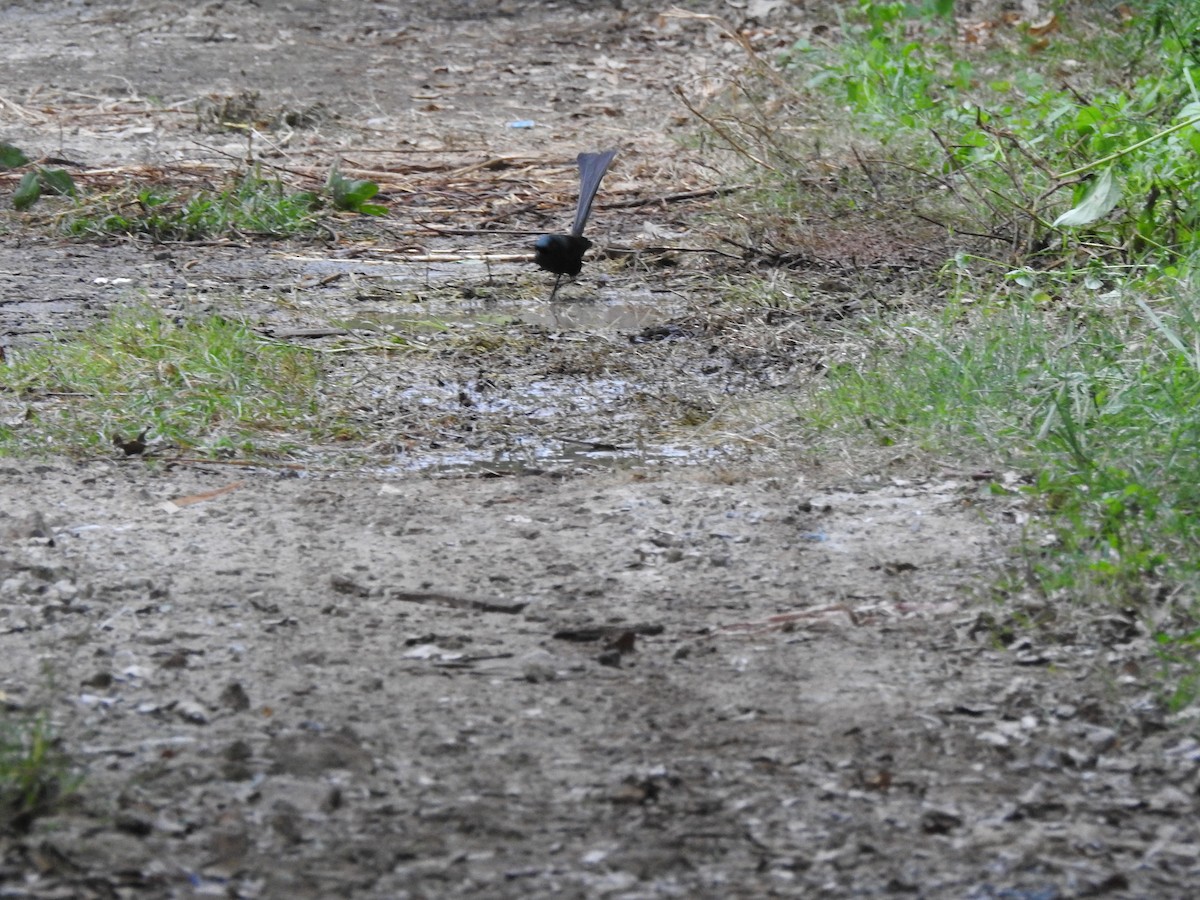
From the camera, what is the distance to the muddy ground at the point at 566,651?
218cm

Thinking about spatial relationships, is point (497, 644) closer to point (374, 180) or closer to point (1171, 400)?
point (1171, 400)

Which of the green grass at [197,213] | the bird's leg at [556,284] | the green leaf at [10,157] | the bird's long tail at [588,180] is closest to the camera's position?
the bird's leg at [556,284]

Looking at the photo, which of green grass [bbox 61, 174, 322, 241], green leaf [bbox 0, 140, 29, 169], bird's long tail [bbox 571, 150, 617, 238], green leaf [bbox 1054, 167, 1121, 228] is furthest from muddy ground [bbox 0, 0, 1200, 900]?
green leaf [bbox 0, 140, 29, 169]

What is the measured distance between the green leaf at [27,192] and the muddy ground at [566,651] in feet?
4.07

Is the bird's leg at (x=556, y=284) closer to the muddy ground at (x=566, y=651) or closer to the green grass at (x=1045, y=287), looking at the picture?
the muddy ground at (x=566, y=651)

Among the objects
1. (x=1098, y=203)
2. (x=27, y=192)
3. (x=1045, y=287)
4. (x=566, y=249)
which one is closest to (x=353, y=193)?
(x=27, y=192)

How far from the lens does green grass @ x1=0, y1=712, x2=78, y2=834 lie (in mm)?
2164

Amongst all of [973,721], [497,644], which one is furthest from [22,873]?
[973,721]

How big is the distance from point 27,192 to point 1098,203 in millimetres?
4569

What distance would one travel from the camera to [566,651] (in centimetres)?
283

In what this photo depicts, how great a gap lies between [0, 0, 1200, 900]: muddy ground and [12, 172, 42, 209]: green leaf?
124cm

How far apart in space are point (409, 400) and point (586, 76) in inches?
238

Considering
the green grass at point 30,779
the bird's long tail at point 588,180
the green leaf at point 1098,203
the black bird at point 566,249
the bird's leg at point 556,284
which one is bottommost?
the bird's leg at point 556,284

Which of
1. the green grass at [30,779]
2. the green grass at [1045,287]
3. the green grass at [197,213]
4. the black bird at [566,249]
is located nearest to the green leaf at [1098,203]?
A: the green grass at [1045,287]
